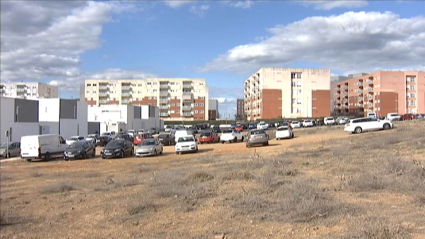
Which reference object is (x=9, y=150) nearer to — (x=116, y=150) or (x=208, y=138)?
(x=116, y=150)

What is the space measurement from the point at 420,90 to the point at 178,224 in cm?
13073

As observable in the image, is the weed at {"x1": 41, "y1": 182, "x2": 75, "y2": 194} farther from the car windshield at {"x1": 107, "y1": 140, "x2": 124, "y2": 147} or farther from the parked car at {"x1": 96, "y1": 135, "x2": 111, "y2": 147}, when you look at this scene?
the parked car at {"x1": 96, "y1": 135, "x2": 111, "y2": 147}

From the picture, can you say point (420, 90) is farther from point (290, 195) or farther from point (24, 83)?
point (24, 83)

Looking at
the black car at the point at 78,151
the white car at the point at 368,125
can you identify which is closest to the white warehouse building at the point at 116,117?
the black car at the point at 78,151

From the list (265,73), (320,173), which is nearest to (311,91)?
(265,73)

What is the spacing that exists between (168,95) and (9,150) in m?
103

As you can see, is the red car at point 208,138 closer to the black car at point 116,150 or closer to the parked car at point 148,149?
the parked car at point 148,149

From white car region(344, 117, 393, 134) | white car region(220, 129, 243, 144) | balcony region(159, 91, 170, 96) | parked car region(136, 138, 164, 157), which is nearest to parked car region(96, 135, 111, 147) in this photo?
white car region(220, 129, 243, 144)

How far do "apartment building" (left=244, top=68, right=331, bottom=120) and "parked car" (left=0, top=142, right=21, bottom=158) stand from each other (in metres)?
88.1

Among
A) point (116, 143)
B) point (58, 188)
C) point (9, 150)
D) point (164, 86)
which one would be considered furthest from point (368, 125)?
point (164, 86)

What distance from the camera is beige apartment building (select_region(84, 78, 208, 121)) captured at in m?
142

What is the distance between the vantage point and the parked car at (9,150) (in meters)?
39.4

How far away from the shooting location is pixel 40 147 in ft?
114

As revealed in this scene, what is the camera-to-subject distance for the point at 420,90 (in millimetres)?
124688
